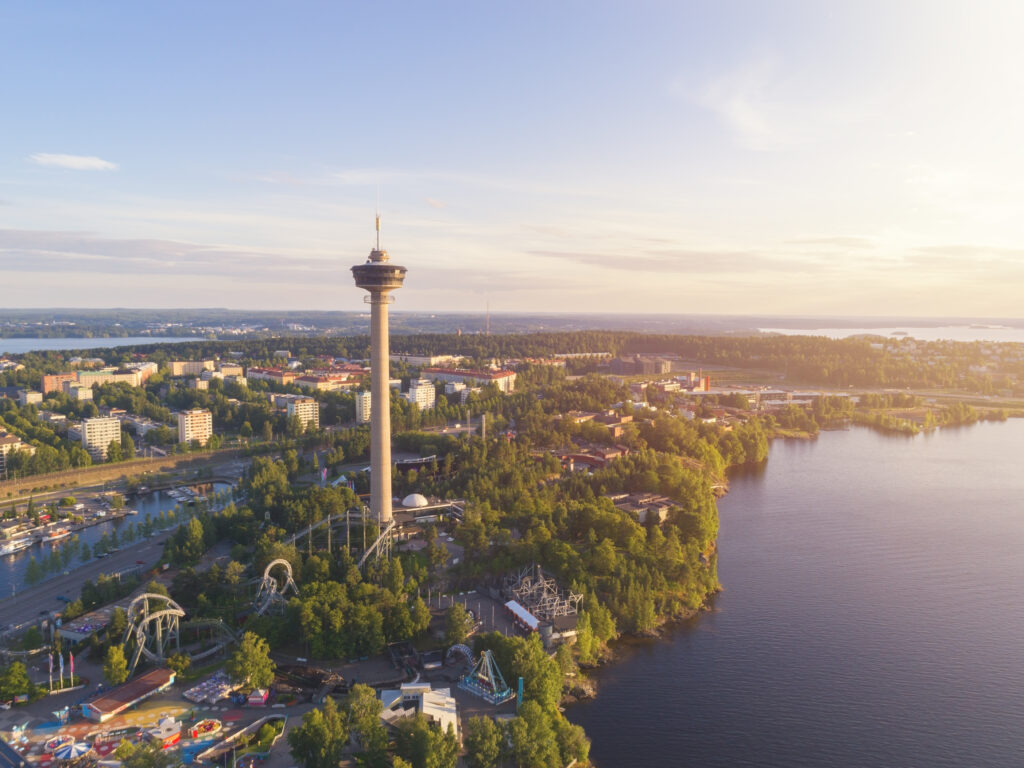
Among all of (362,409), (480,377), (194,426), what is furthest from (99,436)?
(480,377)

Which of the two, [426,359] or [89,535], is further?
[426,359]

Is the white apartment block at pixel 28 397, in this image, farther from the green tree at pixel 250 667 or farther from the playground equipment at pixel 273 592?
the green tree at pixel 250 667

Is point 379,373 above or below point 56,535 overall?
above

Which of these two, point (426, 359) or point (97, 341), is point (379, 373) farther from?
point (97, 341)

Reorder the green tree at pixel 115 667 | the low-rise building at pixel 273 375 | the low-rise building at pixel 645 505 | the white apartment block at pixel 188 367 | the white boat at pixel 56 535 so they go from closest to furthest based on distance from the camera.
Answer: the green tree at pixel 115 667
the low-rise building at pixel 645 505
the white boat at pixel 56 535
the low-rise building at pixel 273 375
the white apartment block at pixel 188 367

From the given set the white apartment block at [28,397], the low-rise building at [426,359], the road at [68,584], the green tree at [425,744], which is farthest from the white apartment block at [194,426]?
the green tree at [425,744]

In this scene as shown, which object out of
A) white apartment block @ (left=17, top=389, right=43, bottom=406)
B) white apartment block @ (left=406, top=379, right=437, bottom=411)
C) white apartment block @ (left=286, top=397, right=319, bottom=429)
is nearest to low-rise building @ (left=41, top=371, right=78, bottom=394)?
white apartment block @ (left=17, top=389, right=43, bottom=406)
